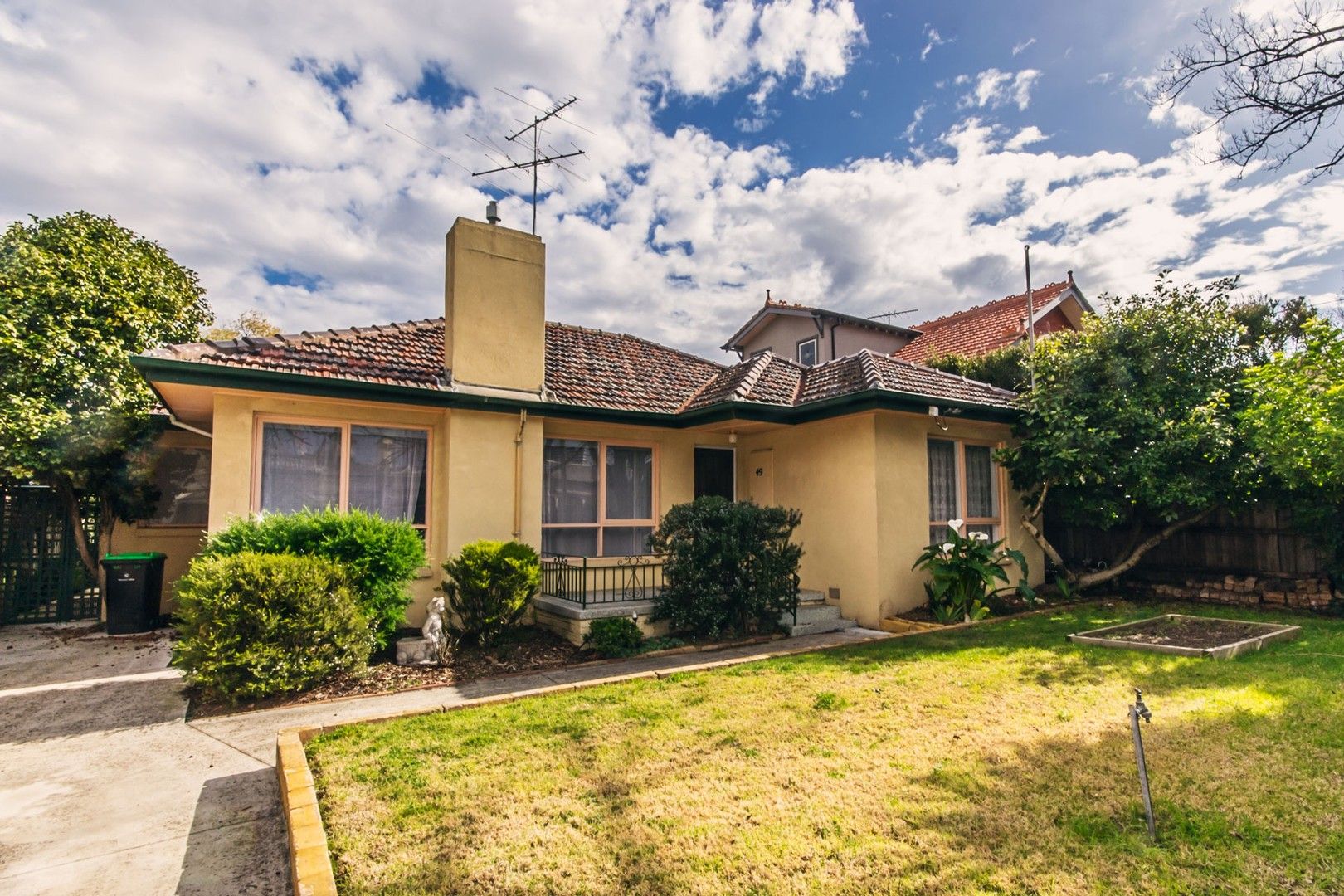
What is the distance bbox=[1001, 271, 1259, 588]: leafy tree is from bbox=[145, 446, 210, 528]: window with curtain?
14.2 m

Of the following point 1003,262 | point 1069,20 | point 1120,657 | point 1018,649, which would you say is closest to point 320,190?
point 1069,20

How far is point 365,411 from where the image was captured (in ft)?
28.0

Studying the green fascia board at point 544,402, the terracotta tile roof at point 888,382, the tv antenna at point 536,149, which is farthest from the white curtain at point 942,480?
the tv antenna at point 536,149

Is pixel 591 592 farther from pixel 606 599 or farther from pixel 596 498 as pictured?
pixel 596 498

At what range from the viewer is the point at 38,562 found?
10.6 meters

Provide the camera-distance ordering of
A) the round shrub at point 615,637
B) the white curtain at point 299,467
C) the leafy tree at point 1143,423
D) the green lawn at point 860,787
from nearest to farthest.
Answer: the green lawn at point 860,787
the round shrub at point 615,637
the white curtain at point 299,467
the leafy tree at point 1143,423

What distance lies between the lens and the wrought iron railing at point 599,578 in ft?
29.6

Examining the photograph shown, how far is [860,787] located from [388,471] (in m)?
7.32

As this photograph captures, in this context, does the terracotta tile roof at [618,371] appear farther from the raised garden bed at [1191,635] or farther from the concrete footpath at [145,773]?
the raised garden bed at [1191,635]

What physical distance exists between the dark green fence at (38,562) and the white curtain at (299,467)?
5838 mm

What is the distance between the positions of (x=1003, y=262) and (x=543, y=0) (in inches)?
498

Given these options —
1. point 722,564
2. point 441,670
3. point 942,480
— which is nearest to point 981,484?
point 942,480

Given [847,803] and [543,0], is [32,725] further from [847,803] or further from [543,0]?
[543,0]

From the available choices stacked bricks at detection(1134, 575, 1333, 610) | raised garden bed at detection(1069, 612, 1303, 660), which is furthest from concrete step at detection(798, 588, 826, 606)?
stacked bricks at detection(1134, 575, 1333, 610)
